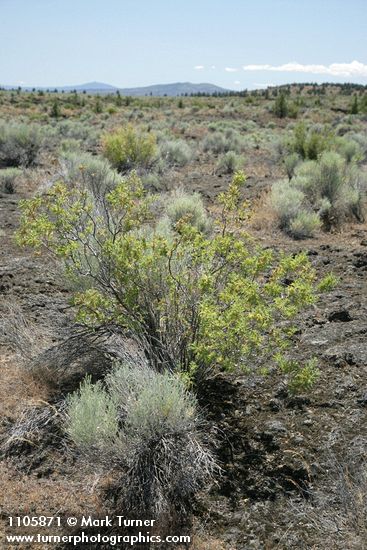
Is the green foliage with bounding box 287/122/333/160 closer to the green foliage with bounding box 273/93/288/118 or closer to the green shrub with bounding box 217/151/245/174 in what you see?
the green shrub with bounding box 217/151/245/174

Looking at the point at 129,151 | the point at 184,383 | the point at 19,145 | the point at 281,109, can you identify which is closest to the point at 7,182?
the point at 129,151

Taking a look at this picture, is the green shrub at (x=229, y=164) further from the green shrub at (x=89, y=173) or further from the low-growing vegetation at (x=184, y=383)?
the low-growing vegetation at (x=184, y=383)

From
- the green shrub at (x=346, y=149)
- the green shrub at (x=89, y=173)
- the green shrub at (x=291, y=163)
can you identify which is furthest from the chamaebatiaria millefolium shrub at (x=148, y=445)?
the green shrub at (x=346, y=149)

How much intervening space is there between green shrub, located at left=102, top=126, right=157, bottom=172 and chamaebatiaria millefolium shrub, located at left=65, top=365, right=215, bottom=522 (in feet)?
36.0

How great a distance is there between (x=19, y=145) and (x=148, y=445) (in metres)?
14.4

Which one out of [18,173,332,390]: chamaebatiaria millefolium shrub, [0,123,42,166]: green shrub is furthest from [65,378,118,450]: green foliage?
[0,123,42,166]: green shrub

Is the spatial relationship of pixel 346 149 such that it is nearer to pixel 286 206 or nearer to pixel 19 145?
pixel 286 206

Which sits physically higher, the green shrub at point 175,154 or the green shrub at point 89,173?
the green shrub at point 89,173

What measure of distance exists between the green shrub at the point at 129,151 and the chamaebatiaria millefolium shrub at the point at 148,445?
11.0 meters

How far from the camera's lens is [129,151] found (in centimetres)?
1392

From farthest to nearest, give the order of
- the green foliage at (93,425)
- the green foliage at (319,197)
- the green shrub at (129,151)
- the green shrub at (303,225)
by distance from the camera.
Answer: the green shrub at (129,151) → the green foliage at (319,197) → the green shrub at (303,225) → the green foliage at (93,425)

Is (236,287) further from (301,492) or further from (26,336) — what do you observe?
(26,336)

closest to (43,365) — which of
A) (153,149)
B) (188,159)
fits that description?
(153,149)

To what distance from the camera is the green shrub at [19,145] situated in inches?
609
